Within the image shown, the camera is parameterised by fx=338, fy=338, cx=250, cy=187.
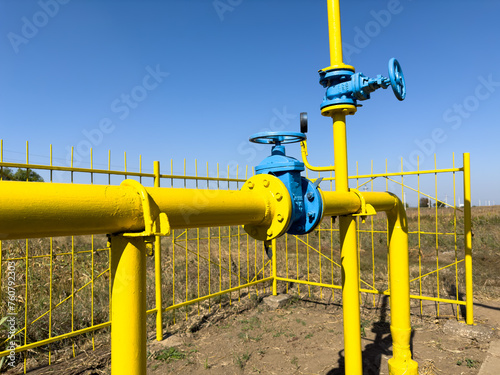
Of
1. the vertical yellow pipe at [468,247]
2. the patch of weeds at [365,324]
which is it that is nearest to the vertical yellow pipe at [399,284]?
the patch of weeds at [365,324]

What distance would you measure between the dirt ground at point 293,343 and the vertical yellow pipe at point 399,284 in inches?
35.0

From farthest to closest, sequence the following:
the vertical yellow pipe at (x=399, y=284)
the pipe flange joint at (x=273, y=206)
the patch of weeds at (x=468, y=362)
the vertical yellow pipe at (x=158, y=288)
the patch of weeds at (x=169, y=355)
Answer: the vertical yellow pipe at (x=158, y=288), the patch of weeds at (x=169, y=355), the patch of weeds at (x=468, y=362), the vertical yellow pipe at (x=399, y=284), the pipe flange joint at (x=273, y=206)

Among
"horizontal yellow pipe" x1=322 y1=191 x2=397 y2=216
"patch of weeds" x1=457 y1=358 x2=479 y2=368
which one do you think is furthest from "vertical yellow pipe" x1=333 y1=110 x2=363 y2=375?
"patch of weeds" x1=457 y1=358 x2=479 y2=368

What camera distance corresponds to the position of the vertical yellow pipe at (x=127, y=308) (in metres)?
0.86

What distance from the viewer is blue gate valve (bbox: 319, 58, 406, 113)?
197cm

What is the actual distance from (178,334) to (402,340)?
106 inches

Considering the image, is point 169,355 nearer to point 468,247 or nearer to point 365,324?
point 365,324

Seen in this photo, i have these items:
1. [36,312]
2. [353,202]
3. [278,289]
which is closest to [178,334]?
[36,312]

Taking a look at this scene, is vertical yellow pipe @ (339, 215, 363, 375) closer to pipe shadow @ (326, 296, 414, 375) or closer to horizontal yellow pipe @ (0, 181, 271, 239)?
horizontal yellow pipe @ (0, 181, 271, 239)

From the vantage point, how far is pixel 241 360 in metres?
3.64

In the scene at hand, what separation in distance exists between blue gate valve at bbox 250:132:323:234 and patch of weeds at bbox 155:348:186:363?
2857mm

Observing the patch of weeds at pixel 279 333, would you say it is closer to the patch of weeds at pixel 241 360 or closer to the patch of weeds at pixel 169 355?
the patch of weeds at pixel 241 360

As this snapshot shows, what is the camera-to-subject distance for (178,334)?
4.21m

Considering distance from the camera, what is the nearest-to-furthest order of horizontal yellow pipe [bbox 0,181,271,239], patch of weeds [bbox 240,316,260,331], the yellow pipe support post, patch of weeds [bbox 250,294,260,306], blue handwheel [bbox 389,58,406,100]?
horizontal yellow pipe [bbox 0,181,271,239]
blue handwheel [bbox 389,58,406,100]
the yellow pipe support post
patch of weeds [bbox 240,316,260,331]
patch of weeds [bbox 250,294,260,306]
